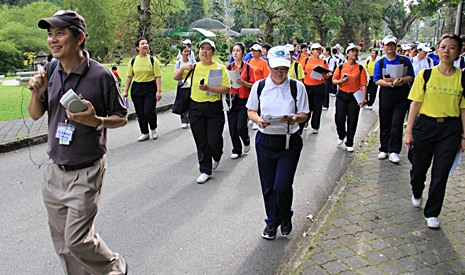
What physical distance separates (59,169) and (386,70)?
5.50m

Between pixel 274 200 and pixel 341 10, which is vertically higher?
pixel 341 10

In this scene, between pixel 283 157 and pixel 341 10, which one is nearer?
pixel 283 157

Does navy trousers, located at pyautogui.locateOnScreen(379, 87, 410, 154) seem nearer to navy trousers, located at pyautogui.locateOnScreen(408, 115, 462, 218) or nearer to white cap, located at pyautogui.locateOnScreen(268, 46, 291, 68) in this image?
navy trousers, located at pyautogui.locateOnScreen(408, 115, 462, 218)

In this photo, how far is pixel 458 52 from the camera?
4.26 m

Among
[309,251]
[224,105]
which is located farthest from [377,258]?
[224,105]

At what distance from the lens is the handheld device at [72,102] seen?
2.59 m

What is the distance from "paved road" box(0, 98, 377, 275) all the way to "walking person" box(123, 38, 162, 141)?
0.87 meters

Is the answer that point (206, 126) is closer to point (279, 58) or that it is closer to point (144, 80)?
point (279, 58)

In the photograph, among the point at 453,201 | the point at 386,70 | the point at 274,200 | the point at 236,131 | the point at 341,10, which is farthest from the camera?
the point at 341,10

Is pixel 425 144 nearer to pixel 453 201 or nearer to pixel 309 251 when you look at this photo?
pixel 453 201

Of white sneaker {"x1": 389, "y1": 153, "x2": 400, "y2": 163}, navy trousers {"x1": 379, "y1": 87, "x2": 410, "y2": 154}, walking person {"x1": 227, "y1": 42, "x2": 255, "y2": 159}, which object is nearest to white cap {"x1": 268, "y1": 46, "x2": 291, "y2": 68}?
walking person {"x1": 227, "y1": 42, "x2": 255, "y2": 159}

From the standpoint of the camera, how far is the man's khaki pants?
2.89 meters

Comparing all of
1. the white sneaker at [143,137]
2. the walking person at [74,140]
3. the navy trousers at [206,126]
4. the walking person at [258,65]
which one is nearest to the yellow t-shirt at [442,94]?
the navy trousers at [206,126]

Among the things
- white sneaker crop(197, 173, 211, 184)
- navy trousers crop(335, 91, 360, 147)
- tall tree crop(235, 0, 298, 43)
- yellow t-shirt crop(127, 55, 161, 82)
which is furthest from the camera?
tall tree crop(235, 0, 298, 43)
